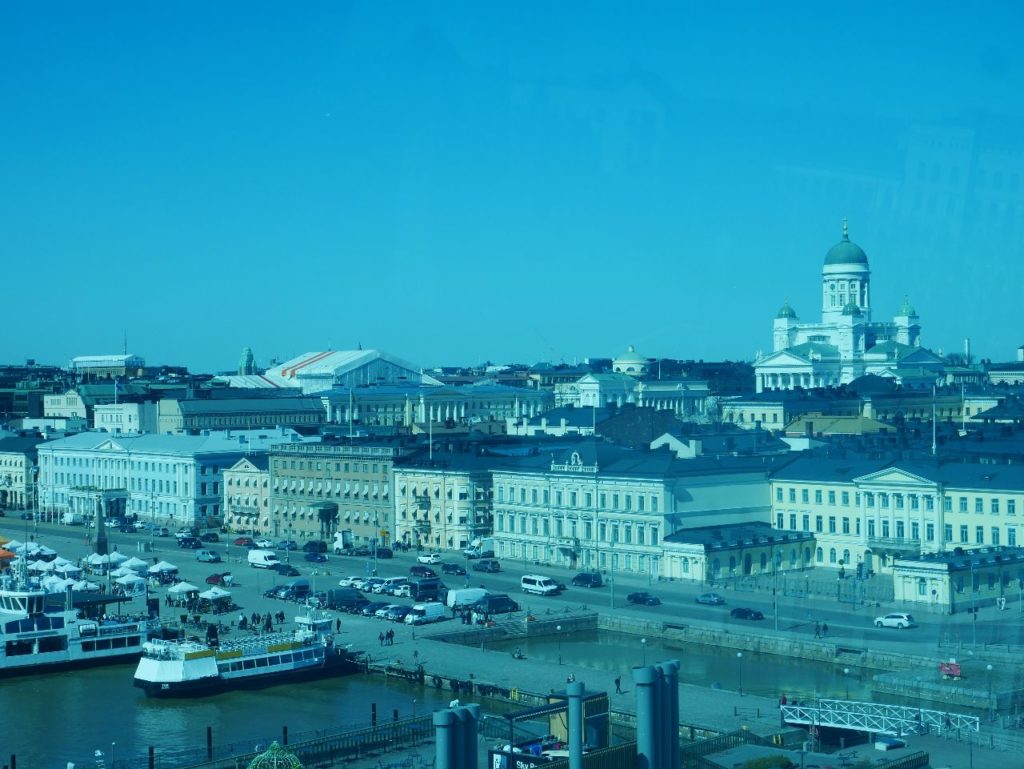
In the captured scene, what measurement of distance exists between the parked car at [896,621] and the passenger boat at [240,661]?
7.46m

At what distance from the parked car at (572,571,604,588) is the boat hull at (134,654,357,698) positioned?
247 inches

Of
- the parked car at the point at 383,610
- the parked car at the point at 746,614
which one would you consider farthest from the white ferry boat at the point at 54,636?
the parked car at the point at 746,614

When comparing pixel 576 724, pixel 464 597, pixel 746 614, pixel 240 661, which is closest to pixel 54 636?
pixel 240 661

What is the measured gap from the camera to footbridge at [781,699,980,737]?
55.7 ft

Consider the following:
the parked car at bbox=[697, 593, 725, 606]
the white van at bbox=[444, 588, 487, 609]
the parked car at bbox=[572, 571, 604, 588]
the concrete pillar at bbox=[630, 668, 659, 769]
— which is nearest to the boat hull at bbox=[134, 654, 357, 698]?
the white van at bbox=[444, 588, 487, 609]

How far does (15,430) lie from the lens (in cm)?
5484

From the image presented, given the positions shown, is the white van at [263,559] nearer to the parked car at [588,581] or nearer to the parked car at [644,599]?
the parked car at [588,581]

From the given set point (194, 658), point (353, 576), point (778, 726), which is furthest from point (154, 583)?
point (778, 726)

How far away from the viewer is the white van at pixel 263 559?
32.0 meters

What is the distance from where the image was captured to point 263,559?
3216 centimetres

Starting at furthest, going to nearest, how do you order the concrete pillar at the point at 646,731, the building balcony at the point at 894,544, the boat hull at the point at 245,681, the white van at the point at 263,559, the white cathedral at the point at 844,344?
the white cathedral at the point at 844,344, the white van at the point at 263,559, the building balcony at the point at 894,544, the boat hull at the point at 245,681, the concrete pillar at the point at 646,731

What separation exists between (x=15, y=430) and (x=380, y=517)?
2352cm

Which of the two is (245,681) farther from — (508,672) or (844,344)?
(844,344)

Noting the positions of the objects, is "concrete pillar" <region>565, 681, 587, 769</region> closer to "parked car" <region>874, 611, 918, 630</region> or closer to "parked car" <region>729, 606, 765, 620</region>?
"parked car" <region>874, 611, 918, 630</region>
